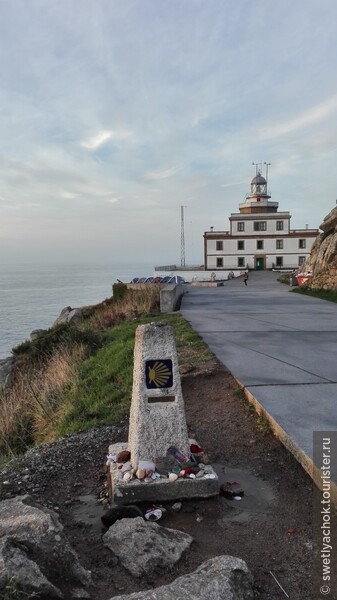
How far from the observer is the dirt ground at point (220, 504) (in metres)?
2.95

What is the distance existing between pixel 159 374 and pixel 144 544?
1409 mm

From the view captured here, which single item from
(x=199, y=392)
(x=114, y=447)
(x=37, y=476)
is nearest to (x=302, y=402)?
(x=199, y=392)

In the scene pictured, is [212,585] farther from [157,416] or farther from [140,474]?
[157,416]

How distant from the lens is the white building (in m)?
54.3

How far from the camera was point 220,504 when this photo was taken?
3.86 meters

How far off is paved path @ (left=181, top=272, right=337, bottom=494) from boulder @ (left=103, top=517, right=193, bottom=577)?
150cm

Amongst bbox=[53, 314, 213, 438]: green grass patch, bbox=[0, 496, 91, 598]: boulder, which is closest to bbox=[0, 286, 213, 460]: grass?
bbox=[53, 314, 213, 438]: green grass patch

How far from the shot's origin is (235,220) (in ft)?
180

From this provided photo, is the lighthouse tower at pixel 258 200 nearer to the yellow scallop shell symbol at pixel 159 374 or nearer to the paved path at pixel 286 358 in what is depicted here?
the paved path at pixel 286 358

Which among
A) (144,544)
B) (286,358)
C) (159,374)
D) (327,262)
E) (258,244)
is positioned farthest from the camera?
(258,244)

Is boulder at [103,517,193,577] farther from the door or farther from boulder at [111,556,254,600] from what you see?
the door

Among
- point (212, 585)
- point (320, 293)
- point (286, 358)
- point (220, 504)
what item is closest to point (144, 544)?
point (212, 585)

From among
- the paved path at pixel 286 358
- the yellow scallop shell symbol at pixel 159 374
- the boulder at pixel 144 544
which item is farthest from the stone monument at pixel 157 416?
the paved path at pixel 286 358

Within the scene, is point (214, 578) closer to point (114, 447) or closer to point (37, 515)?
point (37, 515)
